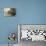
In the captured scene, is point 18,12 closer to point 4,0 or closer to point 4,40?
point 4,0

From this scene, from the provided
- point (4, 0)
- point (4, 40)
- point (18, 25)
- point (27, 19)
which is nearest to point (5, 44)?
point (4, 40)

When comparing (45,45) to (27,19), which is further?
(27,19)

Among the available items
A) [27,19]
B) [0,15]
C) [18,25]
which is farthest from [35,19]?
[0,15]

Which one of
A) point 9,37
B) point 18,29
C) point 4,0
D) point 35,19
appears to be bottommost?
point 9,37

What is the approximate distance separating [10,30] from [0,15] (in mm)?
478

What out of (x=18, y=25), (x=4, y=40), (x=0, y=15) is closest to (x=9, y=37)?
(x=4, y=40)

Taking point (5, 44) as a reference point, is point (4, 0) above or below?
above

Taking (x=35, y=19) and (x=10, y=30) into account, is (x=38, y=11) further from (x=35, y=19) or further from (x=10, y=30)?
(x=10, y=30)

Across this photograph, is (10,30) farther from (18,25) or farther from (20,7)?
(20,7)

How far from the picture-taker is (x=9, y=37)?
125 inches

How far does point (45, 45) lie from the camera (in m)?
3.09

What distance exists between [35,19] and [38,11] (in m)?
0.23

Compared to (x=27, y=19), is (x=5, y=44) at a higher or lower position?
lower

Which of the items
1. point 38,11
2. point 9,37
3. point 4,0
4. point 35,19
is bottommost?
point 9,37
